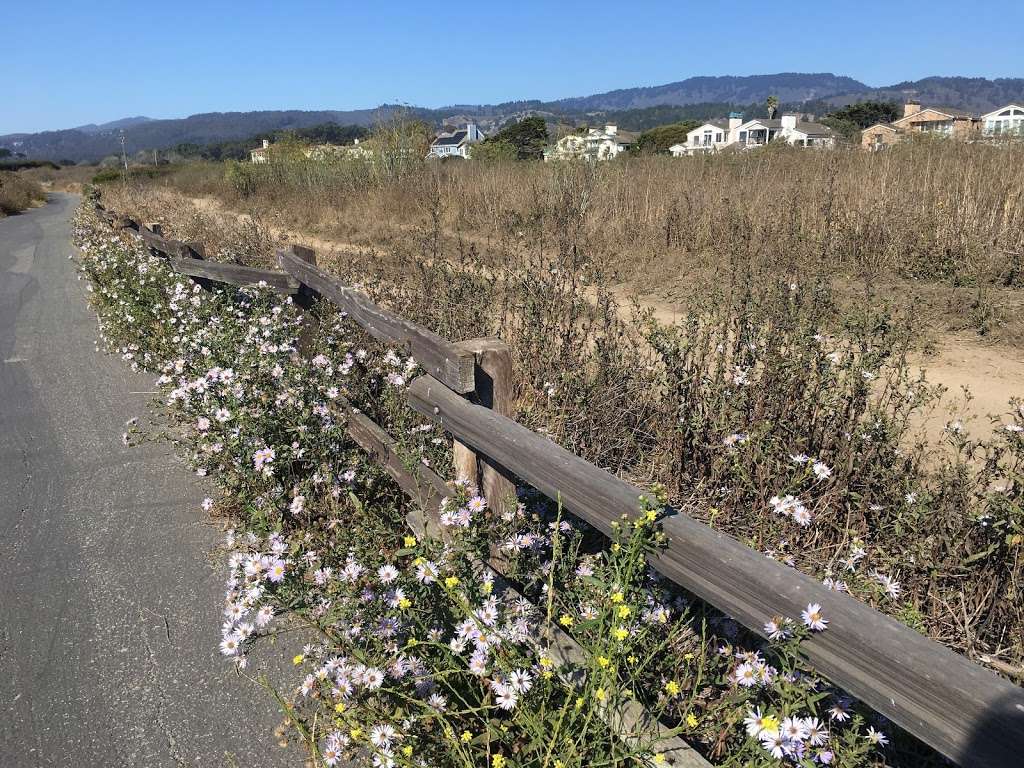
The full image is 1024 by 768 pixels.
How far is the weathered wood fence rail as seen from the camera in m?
1.32

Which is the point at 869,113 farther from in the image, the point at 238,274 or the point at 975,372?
the point at 238,274

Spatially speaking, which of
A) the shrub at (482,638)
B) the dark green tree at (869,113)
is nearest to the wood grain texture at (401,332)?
the shrub at (482,638)

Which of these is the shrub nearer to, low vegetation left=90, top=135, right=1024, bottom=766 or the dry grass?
low vegetation left=90, top=135, right=1024, bottom=766

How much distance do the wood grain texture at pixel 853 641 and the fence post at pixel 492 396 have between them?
60 cm

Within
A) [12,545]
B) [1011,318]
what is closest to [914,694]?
[12,545]

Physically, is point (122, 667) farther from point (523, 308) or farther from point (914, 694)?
point (523, 308)

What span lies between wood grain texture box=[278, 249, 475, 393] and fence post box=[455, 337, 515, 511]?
0.23ft

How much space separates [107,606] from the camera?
332cm

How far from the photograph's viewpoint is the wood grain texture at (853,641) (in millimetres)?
1295

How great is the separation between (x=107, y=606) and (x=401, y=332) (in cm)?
200

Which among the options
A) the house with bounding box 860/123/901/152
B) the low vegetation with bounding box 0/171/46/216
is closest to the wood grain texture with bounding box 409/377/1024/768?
the house with bounding box 860/123/901/152

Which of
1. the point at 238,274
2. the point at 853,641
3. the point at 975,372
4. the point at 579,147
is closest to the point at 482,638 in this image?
the point at 853,641

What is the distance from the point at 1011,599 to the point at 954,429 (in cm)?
78

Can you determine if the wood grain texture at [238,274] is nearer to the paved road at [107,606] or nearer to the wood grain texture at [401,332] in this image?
the wood grain texture at [401,332]
